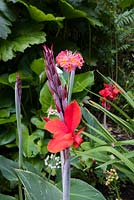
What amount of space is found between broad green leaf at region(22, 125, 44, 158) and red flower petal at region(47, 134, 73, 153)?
132 cm

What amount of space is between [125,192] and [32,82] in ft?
2.29

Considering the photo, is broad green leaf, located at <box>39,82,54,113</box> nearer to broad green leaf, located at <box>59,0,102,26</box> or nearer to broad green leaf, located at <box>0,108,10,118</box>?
broad green leaf, located at <box>0,108,10,118</box>

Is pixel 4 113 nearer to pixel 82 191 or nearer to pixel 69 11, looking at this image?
pixel 69 11

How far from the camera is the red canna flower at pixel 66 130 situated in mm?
529

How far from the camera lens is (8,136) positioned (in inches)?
78.6

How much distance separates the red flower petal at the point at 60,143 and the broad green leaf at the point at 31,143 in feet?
4.34

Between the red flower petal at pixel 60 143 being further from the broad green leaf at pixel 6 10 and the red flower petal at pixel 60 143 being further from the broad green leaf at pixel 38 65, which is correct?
the broad green leaf at pixel 6 10

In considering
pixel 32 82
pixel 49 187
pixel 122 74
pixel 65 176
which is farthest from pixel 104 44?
pixel 65 176

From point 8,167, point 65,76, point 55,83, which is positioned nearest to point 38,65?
point 65,76

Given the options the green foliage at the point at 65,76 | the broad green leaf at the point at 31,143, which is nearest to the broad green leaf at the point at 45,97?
the green foliage at the point at 65,76

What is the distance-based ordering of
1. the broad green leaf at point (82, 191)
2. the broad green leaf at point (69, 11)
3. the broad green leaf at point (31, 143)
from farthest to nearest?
the broad green leaf at point (69, 11), the broad green leaf at point (31, 143), the broad green leaf at point (82, 191)

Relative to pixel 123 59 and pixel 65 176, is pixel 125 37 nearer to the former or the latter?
pixel 123 59

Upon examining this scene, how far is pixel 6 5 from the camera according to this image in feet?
6.94

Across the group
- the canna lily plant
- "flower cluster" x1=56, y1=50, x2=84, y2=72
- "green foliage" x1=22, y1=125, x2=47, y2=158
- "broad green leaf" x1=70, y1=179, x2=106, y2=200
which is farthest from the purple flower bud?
"green foliage" x1=22, y1=125, x2=47, y2=158
